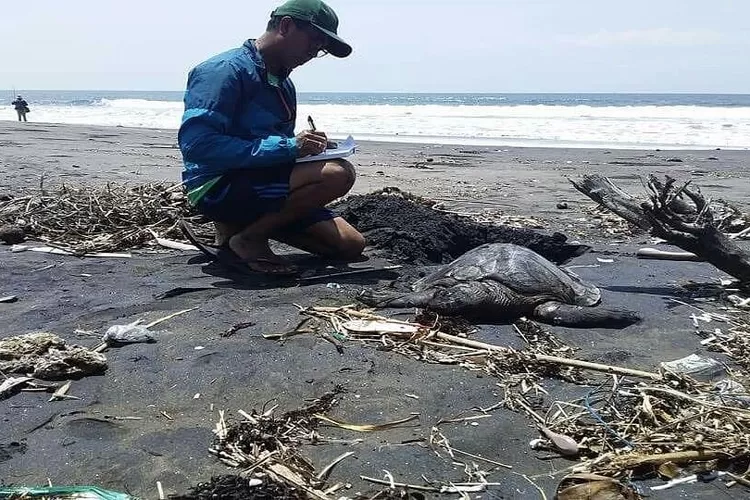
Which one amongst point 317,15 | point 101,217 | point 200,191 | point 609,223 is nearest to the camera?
point 317,15

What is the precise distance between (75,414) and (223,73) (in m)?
2.35

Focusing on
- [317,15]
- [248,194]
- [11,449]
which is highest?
[317,15]

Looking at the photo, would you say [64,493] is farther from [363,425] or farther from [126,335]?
[126,335]

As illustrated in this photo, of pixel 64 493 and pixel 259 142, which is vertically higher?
pixel 259 142

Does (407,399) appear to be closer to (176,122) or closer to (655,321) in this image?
(655,321)

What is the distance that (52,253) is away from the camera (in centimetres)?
525

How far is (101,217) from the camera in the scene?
19.0 feet

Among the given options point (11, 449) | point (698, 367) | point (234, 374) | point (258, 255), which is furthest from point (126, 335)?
point (698, 367)

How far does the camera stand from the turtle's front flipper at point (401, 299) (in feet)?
12.7

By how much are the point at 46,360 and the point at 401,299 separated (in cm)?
186

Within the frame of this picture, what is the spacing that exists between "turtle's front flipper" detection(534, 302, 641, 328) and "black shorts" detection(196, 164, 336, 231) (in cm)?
186

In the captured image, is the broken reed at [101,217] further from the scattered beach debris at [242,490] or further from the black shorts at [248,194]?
the scattered beach debris at [242,490]

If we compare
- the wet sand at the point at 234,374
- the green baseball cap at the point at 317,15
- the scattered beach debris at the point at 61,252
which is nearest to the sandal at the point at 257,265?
the wet sand at the point at 234,374

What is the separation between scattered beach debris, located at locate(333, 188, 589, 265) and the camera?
536 cm
